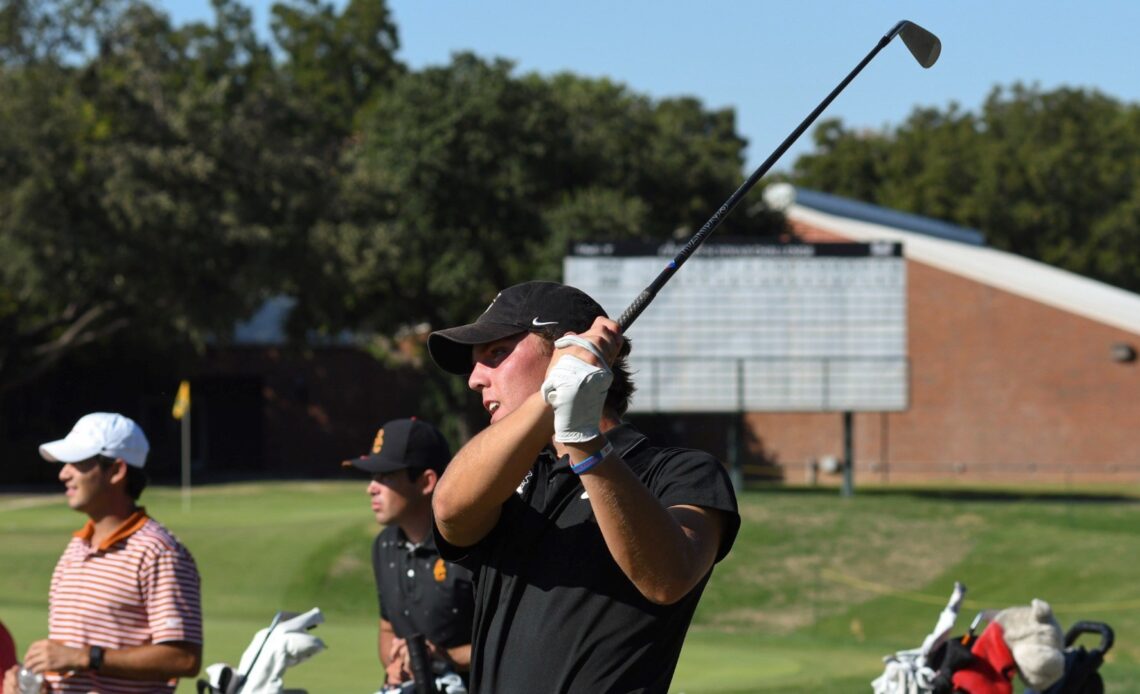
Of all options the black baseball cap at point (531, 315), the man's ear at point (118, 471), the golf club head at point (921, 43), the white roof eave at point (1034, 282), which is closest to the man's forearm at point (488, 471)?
the black baseball cap at point (531, 315)

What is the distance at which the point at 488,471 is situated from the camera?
299cm

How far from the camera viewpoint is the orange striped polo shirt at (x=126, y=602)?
5.35m

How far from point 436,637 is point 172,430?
43287 mm

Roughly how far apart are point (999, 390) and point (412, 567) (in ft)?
123

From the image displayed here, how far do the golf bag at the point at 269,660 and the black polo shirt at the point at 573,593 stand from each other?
2161mm

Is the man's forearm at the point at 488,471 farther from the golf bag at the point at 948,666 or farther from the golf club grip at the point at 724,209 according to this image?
the golf bag at the point at 948,666

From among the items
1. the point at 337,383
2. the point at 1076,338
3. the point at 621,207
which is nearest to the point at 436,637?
the point at 621,207

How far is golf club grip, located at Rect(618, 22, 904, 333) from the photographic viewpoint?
3.10 metres

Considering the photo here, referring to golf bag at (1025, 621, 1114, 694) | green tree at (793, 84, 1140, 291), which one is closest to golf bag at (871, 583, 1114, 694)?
golf bag at (1025, 621, 1114, 694)

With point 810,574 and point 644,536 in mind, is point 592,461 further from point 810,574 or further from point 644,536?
point 810,574

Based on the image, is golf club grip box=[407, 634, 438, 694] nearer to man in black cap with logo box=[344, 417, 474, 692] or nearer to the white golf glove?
man in black cap with logo box=[344, 417, 474, 692]

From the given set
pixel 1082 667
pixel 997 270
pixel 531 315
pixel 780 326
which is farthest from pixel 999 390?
pixel 531 315

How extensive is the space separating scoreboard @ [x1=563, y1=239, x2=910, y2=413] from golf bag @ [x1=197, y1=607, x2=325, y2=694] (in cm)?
2183

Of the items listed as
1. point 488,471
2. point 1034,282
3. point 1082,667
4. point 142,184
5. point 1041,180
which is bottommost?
point 1082,667
